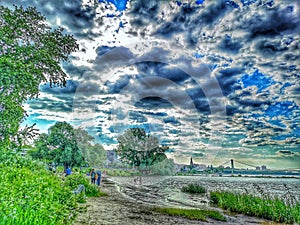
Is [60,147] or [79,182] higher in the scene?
[60,147]

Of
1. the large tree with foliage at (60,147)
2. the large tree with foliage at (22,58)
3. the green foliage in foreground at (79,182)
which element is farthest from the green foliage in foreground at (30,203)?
the large tree with foliage at (60,147)

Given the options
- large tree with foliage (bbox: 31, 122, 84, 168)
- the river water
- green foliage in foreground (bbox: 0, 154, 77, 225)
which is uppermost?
large tree with foliage (bbox: 31, 122, 84, 168)

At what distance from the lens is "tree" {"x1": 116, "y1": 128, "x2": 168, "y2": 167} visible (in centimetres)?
8962

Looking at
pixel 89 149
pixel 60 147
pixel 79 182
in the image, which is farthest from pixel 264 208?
pixel 89 149

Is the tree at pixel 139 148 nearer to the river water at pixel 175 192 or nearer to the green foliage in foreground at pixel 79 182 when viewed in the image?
the river water at pixel 175 192

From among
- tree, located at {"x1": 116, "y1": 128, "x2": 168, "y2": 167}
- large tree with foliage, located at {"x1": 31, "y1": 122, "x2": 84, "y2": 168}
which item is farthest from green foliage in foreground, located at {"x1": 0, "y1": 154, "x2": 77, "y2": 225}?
tree, located at {"x1": 116, "y1": 128, "x2": 168, "y2": 167}

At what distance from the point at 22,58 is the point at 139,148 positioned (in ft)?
253

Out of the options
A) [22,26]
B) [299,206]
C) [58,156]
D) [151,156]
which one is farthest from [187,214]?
[151,156]

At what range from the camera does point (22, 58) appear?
45.7 feet

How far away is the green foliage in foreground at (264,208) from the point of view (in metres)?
16.6

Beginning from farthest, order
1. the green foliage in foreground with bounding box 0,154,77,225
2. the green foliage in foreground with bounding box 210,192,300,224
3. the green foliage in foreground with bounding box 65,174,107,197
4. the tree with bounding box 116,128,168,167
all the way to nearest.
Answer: the tree with bounding box 116,128,168,167
the green foliage in foreground with bounding box 65,174,107,197
the green foliage in foreground with bounding box 210,192,300,224
the green foliage in foreground with bounding box 0,154,77,225

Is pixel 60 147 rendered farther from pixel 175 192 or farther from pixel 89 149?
pixel 89 149

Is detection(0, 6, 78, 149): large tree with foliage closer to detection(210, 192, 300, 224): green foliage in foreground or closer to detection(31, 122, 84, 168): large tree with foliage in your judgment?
detection(210, 192, 300, 224): green foliage in foreground

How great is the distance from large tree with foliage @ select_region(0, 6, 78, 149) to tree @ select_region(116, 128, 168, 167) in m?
73.0
